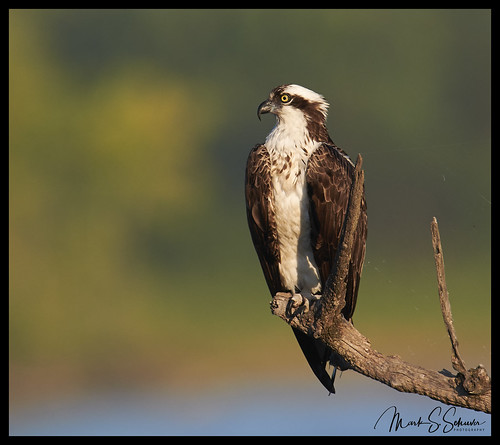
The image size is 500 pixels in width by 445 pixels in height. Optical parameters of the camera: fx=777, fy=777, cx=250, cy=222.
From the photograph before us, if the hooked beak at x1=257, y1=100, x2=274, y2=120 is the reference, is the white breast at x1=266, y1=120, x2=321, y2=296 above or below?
below

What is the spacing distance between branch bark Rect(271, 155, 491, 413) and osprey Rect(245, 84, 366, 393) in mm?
553

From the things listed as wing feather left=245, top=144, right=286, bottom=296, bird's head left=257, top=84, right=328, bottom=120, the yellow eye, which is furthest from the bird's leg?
the yellow eye

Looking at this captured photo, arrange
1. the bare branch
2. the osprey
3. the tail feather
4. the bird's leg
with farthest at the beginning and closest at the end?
the tail feather → the osprey → the bird's leg → the bare branch

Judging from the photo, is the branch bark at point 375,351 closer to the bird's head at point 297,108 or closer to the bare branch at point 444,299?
the bare branch at point 444,299

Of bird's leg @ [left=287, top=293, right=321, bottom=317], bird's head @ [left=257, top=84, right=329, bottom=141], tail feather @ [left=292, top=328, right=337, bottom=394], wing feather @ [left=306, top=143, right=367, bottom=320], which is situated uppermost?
bird's head @ [left=257, top=84, right=329, bottom=141]

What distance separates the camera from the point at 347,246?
18.0 feet

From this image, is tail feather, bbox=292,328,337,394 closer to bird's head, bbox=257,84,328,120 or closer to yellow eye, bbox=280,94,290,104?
bird's head, bbox=257,84,328,120

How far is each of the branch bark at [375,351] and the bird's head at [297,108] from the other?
1.76 m

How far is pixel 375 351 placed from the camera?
5.83m

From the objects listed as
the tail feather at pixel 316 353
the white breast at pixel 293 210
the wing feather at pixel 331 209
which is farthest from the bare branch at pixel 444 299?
the tail feather at pixel 316 353

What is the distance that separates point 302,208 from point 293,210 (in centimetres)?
8

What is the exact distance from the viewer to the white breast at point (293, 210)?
669 cm

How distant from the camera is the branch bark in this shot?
5168mm

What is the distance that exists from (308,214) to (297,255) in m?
0.43
